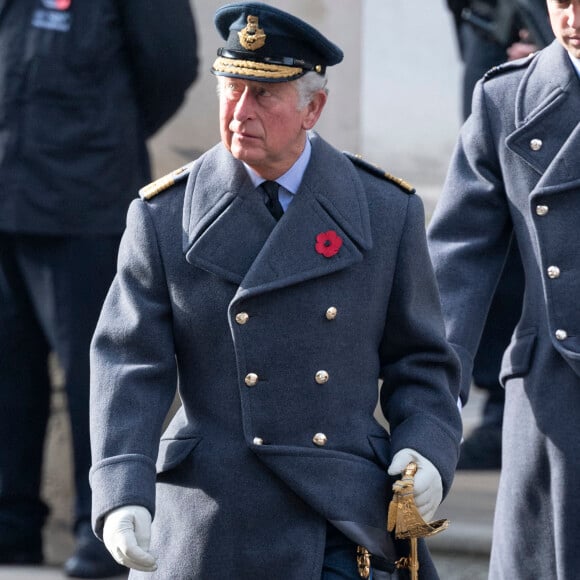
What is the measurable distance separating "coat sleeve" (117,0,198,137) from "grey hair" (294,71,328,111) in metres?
1.88

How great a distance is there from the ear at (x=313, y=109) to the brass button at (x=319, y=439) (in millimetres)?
584

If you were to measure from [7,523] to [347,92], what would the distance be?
1.83 m

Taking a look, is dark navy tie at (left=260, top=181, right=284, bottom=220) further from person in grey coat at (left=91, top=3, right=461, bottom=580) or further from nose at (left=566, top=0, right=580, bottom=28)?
nose at (left=566, top=0, right=580, bottom=28)

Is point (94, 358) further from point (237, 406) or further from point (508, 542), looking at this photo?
point (508, 542)

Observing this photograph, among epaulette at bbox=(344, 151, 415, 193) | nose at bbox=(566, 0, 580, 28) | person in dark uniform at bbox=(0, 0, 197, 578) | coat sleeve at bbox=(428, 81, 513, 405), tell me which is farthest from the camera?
person in dark uniform at bbox=(0, 0, 197, 578)

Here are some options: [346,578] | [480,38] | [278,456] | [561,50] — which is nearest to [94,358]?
[278,456]

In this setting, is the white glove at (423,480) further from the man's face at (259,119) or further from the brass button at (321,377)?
the man's face at (259,119)

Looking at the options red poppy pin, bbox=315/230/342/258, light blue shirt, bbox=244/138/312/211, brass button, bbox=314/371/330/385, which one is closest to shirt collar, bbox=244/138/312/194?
light blue shirt, bbox=244/138/312/211

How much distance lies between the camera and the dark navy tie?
3709mm

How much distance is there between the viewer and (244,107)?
357cm

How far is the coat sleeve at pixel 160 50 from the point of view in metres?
5.50

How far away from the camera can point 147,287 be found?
3.63 m

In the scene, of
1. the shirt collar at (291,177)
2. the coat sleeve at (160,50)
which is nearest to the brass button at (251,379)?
the shirt collar at (291,177)

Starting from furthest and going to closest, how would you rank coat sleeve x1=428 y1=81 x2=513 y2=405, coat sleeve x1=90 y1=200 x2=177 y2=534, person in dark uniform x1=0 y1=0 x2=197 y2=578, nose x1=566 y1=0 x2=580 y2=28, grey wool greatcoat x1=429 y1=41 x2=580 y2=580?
person in dark uniform x1=0 y1=0 x2=197 y2=578, coat sleeve x1=428 y1=81 x2=513 y2=405, grey wool greatcoat x1=429 y1=41 x2=580 y2=580, nose x1=566 y1=0 x2=580 y2=28, coat sleeve x1=90 y1=200 x2=177 y2=534
